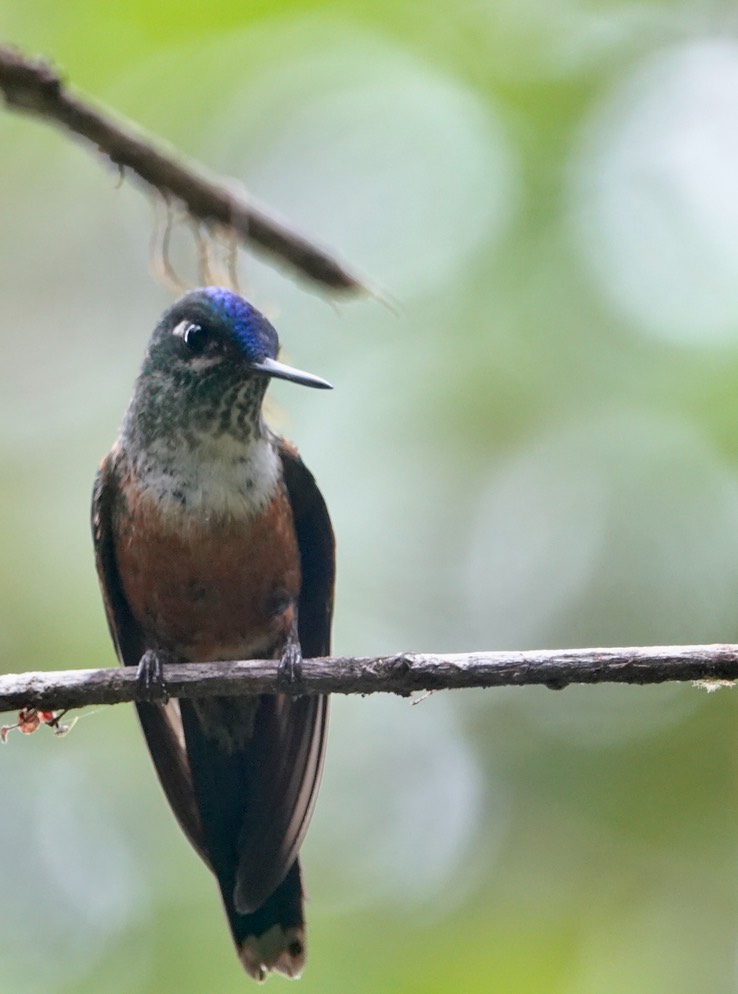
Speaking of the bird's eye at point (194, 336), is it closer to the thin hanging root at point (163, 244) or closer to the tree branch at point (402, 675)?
the thin hanging root at point (163, 244)

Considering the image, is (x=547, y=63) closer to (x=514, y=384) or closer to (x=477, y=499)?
(x=514, y=384)

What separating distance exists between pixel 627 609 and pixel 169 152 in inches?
195

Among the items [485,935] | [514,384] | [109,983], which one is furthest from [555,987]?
[514,384]

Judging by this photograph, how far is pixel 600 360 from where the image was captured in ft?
26.8

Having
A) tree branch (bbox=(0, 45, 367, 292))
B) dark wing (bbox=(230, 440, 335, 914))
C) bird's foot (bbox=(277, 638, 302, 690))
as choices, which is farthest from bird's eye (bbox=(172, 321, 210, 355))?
bird's foot (bbox=(277, 638, 302, 690))

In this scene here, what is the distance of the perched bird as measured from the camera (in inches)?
189

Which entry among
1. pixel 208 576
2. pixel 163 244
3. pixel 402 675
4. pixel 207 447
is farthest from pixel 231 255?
pixel 402 675

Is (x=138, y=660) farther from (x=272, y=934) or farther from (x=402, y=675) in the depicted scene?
(x=402, y=675)

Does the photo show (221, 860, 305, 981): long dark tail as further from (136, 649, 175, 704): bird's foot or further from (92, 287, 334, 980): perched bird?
(136, 649, 175, 704): bird's foot

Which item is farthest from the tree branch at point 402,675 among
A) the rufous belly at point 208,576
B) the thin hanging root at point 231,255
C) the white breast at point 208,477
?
the thin hanging root at point 231,255

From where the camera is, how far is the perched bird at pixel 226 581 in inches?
189

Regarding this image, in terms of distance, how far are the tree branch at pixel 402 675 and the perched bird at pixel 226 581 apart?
1.91 ft

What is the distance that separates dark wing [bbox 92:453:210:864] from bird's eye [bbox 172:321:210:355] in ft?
2.06

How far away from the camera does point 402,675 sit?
3.59m
